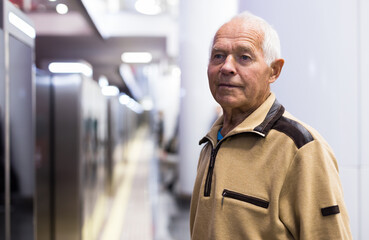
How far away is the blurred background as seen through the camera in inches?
76.4

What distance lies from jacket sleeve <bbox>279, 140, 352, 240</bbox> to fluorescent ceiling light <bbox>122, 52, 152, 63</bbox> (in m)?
8.79

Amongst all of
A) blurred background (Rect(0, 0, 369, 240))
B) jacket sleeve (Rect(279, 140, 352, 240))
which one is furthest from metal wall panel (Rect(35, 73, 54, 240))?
jacket sleeve (Rect(279, 140, 352, 240))

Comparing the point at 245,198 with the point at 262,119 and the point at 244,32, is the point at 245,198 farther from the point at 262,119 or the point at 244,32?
the point at 244,32

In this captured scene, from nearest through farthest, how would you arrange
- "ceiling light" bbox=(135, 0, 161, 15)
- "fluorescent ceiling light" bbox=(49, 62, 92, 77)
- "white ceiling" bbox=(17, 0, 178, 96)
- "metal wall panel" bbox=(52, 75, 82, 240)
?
1. "metal wall panel" bbox=(52, 75, 82, 240)
2. "fluorescent ceiling light" bbox=(49, 62, 92, 77)
3. "white ceiling" bbox=(17, 0, 178, 96)
4. "ceiling light" bbox=(135, 0, 161, 15)

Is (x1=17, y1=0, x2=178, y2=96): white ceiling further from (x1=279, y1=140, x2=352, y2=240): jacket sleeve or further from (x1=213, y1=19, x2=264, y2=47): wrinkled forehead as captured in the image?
(x1=279, y1=140, x2=352, y2=240): jacket sleeve

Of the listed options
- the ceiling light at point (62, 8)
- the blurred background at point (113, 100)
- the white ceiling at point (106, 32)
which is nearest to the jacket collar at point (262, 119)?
the blurred background at point (113, 100)

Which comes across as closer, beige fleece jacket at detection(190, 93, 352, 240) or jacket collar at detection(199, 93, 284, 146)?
beige fleece jacket at detection(190, 93, 352, 240)

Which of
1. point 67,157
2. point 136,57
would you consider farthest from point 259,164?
point 136,57

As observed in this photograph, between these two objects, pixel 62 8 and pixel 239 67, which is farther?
pixel 62 8

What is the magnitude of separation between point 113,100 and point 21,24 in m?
6.61

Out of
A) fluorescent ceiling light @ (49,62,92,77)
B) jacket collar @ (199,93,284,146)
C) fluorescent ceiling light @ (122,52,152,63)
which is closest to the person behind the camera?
jacket collar @ (199,93,284,146)

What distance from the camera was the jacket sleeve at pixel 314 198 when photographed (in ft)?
3.55

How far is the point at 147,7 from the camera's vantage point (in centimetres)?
731

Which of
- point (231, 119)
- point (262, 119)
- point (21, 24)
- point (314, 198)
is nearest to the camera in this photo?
point (314, 198)
